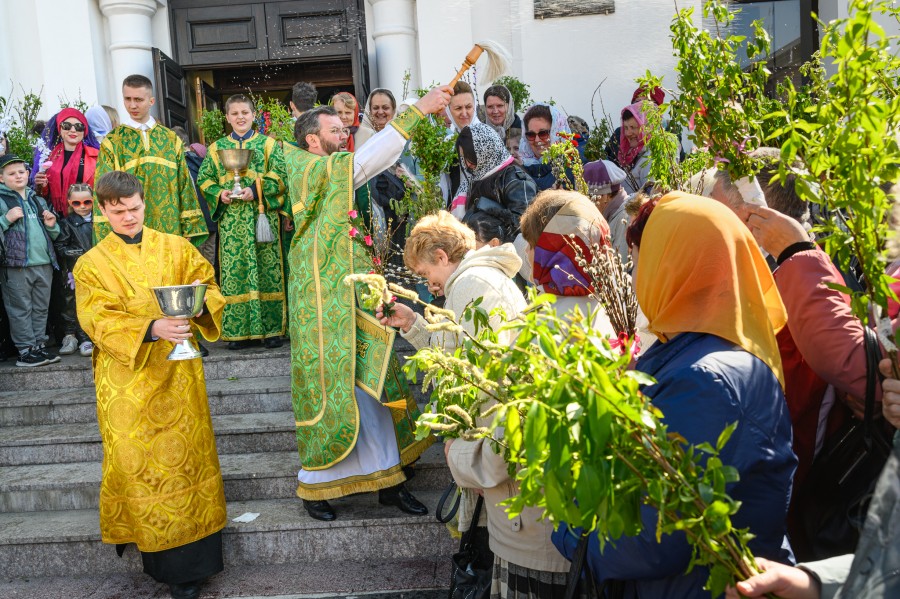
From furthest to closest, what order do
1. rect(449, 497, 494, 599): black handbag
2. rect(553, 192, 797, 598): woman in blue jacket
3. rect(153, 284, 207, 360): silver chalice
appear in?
rect(153, 284, 207, 360): silver chalice
rect(449, 497, 494, 599): black handbag
rect(553, 192, 797, 598): woman in blue jacket

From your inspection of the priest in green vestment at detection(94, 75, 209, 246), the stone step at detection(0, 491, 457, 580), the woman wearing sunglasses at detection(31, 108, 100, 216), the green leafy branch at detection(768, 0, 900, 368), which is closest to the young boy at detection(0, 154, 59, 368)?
the woman wearing sunglasses at detection(31, 108, 100, 216)

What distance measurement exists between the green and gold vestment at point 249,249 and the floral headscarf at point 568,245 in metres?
4.07

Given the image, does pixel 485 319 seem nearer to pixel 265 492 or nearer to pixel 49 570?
pixel 265 492

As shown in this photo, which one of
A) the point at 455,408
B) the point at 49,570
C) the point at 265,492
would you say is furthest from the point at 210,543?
the point at 455,408

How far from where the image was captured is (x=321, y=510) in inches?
184

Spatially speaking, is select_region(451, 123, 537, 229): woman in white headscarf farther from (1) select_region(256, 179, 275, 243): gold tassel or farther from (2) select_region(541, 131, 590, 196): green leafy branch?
(1) select_region(256, 179, 275, 243): gold tassel

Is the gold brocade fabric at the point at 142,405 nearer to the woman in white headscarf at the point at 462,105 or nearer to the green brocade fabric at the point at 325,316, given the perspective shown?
the green brocade fabric at the point at 325,316

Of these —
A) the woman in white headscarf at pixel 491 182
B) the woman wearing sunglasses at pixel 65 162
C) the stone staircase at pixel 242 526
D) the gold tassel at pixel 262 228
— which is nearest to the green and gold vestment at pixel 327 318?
the stone staircase at pixel 242 526

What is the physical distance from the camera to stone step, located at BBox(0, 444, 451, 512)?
5113 millimetres

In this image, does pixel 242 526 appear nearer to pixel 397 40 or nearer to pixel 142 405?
pixel 142 405

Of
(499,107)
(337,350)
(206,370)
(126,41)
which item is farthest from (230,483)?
(126,41)

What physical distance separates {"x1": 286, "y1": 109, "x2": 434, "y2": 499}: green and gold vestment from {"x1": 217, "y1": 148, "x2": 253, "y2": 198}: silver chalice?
2.12 m

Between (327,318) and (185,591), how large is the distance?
1.54 meters

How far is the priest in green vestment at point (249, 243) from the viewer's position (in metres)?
6.71
